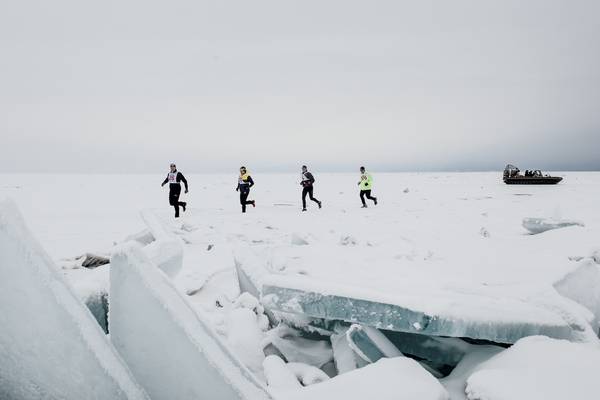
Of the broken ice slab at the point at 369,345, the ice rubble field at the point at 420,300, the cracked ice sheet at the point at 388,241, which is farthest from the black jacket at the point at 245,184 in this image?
the broken ice slab at the point at 369,345

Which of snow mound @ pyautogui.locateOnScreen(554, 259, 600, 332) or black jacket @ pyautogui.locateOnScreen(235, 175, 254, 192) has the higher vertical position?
black jacket @ pyautogui.locateOnScreen(235, 175, 254, 192)

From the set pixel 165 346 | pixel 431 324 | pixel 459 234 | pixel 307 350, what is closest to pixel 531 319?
pixel 431 324

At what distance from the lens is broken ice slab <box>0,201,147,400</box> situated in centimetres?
113

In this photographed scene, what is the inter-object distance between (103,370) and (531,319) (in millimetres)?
2196

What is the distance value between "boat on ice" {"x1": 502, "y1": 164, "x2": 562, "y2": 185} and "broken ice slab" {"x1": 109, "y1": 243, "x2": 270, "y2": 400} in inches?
1006

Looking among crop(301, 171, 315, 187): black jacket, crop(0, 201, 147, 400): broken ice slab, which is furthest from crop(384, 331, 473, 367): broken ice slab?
crop(301, 171, 315, 187): black jacket

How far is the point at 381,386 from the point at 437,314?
52 cm

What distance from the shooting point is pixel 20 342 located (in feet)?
3.73

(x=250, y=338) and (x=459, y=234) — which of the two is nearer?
(x=250, y=338)

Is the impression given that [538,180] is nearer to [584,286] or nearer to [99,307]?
[584,286]

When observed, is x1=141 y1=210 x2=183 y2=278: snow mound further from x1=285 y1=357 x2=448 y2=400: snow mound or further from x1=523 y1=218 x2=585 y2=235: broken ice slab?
x1=523 y1=218 x2=585 y2=235: broken ice slab

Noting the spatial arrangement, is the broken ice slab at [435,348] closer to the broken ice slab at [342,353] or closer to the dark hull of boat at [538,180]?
the broken ice slab at [342,353]

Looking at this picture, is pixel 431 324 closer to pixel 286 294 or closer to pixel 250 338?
pixel 286 294

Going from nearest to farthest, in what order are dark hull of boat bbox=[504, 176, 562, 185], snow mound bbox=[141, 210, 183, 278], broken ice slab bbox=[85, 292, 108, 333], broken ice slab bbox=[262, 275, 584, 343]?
broken ice slab bbox=[262, 275, 584, 343] < broken ice slab bbox=[85, 292, 108, 333] < snow mound bbox=[141, 210, 183, 278] < dark hull of boat bbox=[504, 176, 562, 185]
